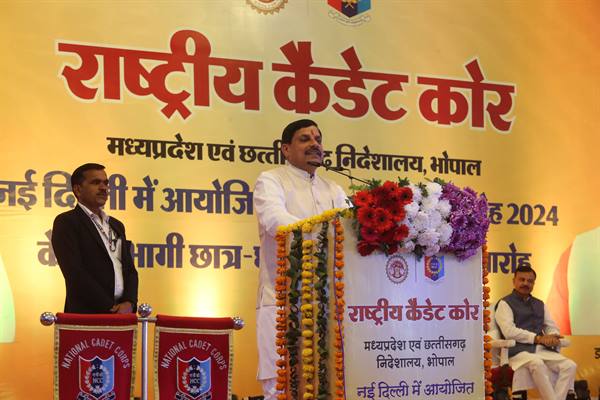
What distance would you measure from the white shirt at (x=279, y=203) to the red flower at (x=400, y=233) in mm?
611

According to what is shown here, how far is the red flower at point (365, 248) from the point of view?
376 centimetres

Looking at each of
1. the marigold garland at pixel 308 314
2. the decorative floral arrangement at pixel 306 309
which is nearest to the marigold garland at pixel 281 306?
the decorative floral arrangement at pixel 306 309

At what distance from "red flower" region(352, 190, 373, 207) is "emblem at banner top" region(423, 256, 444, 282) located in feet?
1.20

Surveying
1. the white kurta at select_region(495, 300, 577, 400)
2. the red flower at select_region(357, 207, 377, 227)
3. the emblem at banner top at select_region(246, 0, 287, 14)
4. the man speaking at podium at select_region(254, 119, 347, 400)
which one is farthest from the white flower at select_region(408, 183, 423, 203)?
the emblem at banner top at select_region(246, 0, 287, 14)

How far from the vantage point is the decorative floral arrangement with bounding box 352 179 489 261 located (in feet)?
12.3

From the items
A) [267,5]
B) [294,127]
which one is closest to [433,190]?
[294,127]

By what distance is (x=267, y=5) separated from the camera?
24.9 feet

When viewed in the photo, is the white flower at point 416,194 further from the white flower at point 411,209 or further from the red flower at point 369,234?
the red flower at point 369,234

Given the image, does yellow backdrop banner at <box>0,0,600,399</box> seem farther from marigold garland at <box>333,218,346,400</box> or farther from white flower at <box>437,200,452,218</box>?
white flower at <box>437,200,452,218</box>

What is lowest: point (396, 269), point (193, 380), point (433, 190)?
point (193, 380)

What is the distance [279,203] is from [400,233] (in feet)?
2.72

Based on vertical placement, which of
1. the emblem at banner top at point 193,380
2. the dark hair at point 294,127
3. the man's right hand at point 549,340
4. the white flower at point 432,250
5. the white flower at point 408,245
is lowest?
the man's right hand at point 549,340

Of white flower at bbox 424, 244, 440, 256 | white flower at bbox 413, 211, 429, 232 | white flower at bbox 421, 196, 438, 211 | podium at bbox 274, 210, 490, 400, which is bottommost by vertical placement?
podium at bbox 274, 210, 490, 400

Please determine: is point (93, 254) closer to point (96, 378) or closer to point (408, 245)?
point (96, 378)
